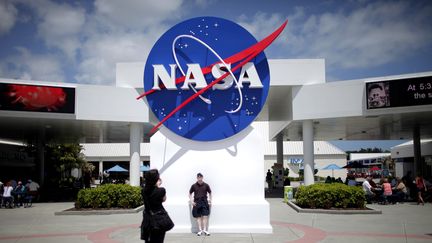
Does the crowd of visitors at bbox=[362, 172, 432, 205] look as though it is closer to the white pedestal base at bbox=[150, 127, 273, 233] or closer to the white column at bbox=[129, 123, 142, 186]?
the white pedestal base at bbox=[150, 127, 273, 233]

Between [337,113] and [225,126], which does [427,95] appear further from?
[225,126]

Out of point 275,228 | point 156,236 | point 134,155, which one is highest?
point 134,155

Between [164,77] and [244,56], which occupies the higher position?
[244,56]

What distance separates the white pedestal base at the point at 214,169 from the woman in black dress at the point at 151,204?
4801mm

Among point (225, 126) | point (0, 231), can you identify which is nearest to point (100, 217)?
point (0, 231)

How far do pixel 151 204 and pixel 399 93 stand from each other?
50.2 ft

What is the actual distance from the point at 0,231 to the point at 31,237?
1887mm

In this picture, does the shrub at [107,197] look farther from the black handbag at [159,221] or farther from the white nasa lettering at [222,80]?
the black handbag at [159,221]

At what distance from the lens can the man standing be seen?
11.5 m

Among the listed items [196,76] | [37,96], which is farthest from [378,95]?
[37,96]

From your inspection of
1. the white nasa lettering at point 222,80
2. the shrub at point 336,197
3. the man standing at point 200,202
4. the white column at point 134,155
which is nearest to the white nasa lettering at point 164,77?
the white nasa lettering at point 222,80

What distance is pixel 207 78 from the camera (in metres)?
12.5

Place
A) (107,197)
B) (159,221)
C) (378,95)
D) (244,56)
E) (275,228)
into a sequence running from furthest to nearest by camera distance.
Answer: (378,95) → (107,197) → (275,228) → (244,56) → (159,221)

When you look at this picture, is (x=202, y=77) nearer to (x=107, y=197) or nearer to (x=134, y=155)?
(x=107, y=197)
